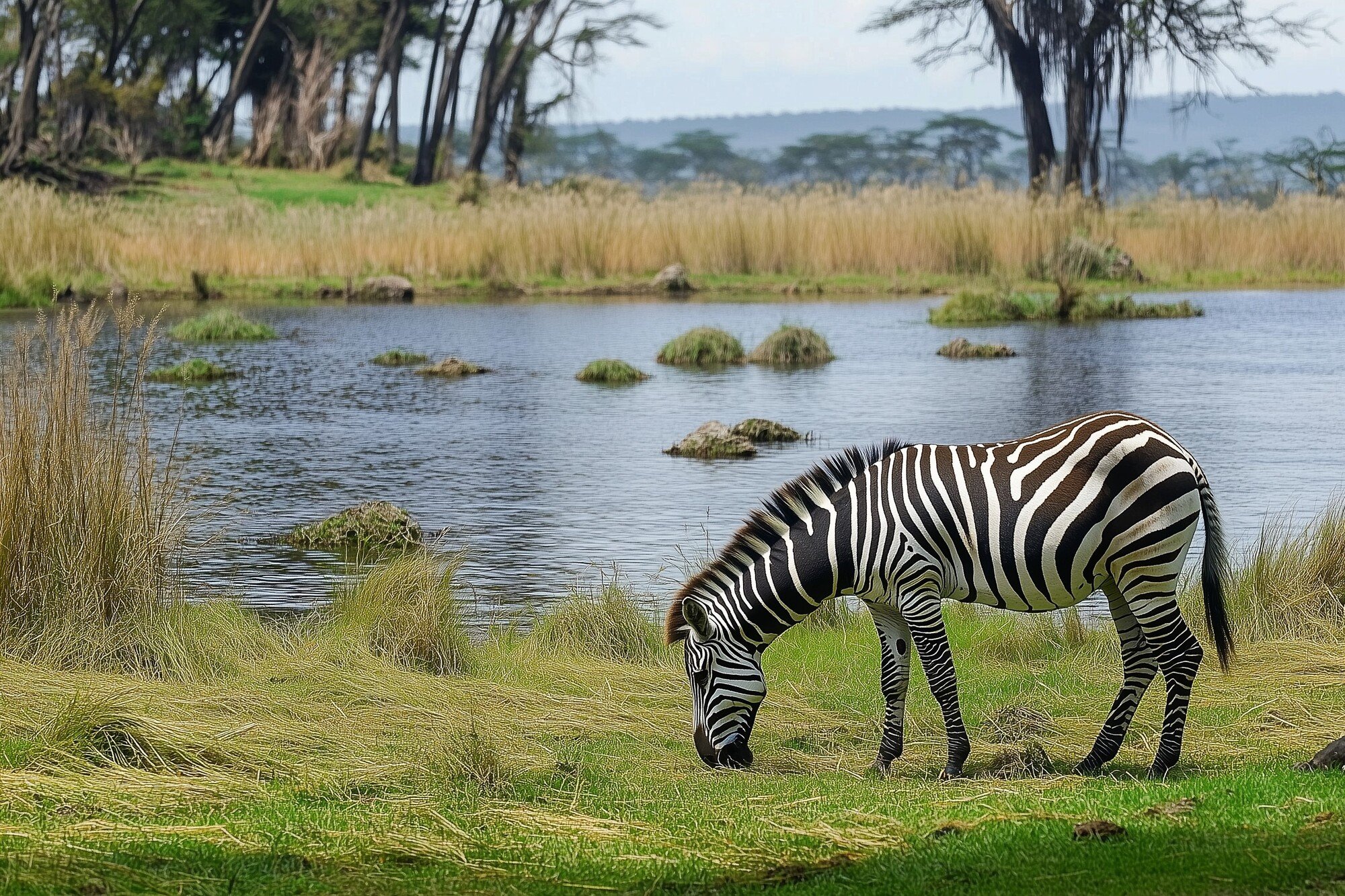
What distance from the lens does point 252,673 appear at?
781 cm

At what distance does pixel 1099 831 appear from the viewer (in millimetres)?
4797

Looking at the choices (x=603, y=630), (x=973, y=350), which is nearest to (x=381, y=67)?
(x=973, y=350)

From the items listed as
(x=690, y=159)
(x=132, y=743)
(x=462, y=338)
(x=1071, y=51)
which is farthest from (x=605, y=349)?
(x=690, y=159)

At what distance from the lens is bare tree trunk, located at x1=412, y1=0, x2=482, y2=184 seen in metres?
56.5

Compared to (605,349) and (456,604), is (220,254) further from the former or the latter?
(456,604)

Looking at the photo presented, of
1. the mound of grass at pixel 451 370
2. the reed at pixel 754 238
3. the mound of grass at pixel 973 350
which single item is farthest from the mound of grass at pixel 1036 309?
the mound of grass at pixel 451 370

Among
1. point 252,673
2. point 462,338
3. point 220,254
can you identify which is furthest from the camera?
point 220,254

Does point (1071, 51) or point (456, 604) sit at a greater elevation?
point (1071, 51)

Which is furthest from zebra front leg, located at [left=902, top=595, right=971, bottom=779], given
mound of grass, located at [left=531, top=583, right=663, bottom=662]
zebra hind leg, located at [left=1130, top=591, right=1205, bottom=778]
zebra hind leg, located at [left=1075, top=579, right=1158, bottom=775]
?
mound of grass, located at [left=531, top=583, right=663, bottom=662]

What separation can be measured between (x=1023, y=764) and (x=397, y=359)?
18.0 m

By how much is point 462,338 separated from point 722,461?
40.1 ft

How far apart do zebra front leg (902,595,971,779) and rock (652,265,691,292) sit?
27860 mm

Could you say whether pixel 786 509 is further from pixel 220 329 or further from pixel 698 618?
pixel 220 329

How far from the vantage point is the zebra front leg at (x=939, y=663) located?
638cm
